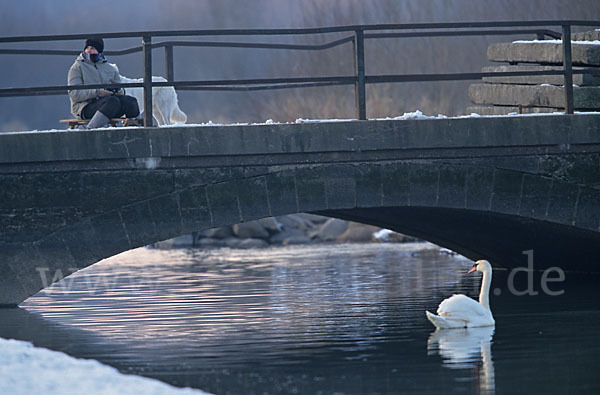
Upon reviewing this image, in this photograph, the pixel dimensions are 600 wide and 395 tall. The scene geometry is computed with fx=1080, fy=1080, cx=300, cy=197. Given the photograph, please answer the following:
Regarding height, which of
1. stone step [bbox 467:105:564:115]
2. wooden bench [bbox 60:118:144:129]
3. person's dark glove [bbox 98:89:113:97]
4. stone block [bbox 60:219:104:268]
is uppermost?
person's dark glove [bbox 98:89:113:97]

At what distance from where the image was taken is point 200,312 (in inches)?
559

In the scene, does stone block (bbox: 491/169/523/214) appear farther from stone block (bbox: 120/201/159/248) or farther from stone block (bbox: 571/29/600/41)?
stone block (bbox: 120/201/159/248)

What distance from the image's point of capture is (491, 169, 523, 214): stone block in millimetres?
13133

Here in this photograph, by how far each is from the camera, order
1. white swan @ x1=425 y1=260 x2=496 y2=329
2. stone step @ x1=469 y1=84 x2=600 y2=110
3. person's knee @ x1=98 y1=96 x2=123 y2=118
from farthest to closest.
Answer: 1. stone step @ x1=469 y1=84 x2=600 y2=110
2. person's knee @ x1=98 y1=96 x2=123 y2=118
3. white swan @ x1=425 y1=260 x2=496 y2=329

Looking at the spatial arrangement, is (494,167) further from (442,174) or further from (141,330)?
(141,330)

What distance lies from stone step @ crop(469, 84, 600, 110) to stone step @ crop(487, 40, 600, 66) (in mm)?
399

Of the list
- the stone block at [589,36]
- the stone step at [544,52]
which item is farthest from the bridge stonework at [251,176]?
the stone block at [589,36]

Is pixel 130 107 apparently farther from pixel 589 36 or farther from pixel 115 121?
pixel 589 36

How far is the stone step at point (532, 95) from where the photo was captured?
14.1m

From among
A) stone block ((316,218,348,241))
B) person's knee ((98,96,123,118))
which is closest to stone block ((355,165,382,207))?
person's knee ((98,96,123,118))

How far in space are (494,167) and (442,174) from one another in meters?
0.66

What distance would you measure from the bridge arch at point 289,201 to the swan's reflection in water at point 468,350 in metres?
1.87

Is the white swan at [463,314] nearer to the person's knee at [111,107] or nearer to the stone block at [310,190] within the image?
the stone block at [310,190]

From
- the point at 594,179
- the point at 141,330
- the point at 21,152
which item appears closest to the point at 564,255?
the point at 594,179
